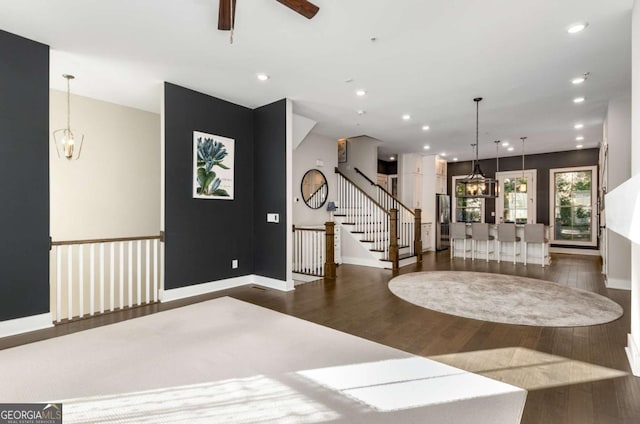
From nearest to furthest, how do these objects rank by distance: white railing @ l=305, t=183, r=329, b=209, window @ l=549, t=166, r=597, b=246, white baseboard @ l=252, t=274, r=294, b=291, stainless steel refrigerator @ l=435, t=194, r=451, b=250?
1. white baseboard @ l=252, t=274, r=294, b=291
2. white railing @ l=305, t=183, r=329, b=209
3. window @ l=549, t=166, r=597, b=246
4. stainless steel refrigerator @ l=435, t=194, r=451, b=250

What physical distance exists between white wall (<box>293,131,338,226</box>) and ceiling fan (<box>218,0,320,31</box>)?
14.3ft

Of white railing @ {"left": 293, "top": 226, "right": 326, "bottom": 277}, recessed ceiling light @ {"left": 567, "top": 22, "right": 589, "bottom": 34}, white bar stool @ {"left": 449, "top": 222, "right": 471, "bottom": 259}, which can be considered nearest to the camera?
recessed ceiling light @ {"left": 567, "top": 22, "right": 589, "bottom": 34}

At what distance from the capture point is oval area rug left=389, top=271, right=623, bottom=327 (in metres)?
3.59

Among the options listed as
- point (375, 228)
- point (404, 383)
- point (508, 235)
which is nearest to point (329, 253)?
point (375, 228)

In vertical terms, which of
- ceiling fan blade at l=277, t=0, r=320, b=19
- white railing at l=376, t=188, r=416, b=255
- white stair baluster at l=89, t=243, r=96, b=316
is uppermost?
ceiling fan blade at l=277, t=0, r=320, b=19

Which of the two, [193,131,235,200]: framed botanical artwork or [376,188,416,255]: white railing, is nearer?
[193,131,235,200]: framed botanical artwork

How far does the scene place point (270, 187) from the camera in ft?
17.0

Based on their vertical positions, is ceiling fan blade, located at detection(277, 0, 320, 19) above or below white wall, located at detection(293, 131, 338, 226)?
above

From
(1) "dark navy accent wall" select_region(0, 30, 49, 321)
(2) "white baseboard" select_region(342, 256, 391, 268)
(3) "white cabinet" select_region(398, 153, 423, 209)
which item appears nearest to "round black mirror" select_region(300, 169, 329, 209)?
(2) "white baseboard" select_region(342, 256, 391, 268)

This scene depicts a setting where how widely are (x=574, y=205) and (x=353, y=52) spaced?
907 cm

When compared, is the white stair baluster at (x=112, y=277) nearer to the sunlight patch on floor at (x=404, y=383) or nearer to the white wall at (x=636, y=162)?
the sunlight patch on floor at (x=404, y=383)

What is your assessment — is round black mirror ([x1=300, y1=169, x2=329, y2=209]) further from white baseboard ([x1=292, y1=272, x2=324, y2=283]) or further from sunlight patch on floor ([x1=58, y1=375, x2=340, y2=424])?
sunlight patch on floor ([x1=58, y1=375, x2=340, y2=424])

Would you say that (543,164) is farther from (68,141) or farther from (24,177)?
(24,177)

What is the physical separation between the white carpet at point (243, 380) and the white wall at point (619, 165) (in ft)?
14.4
